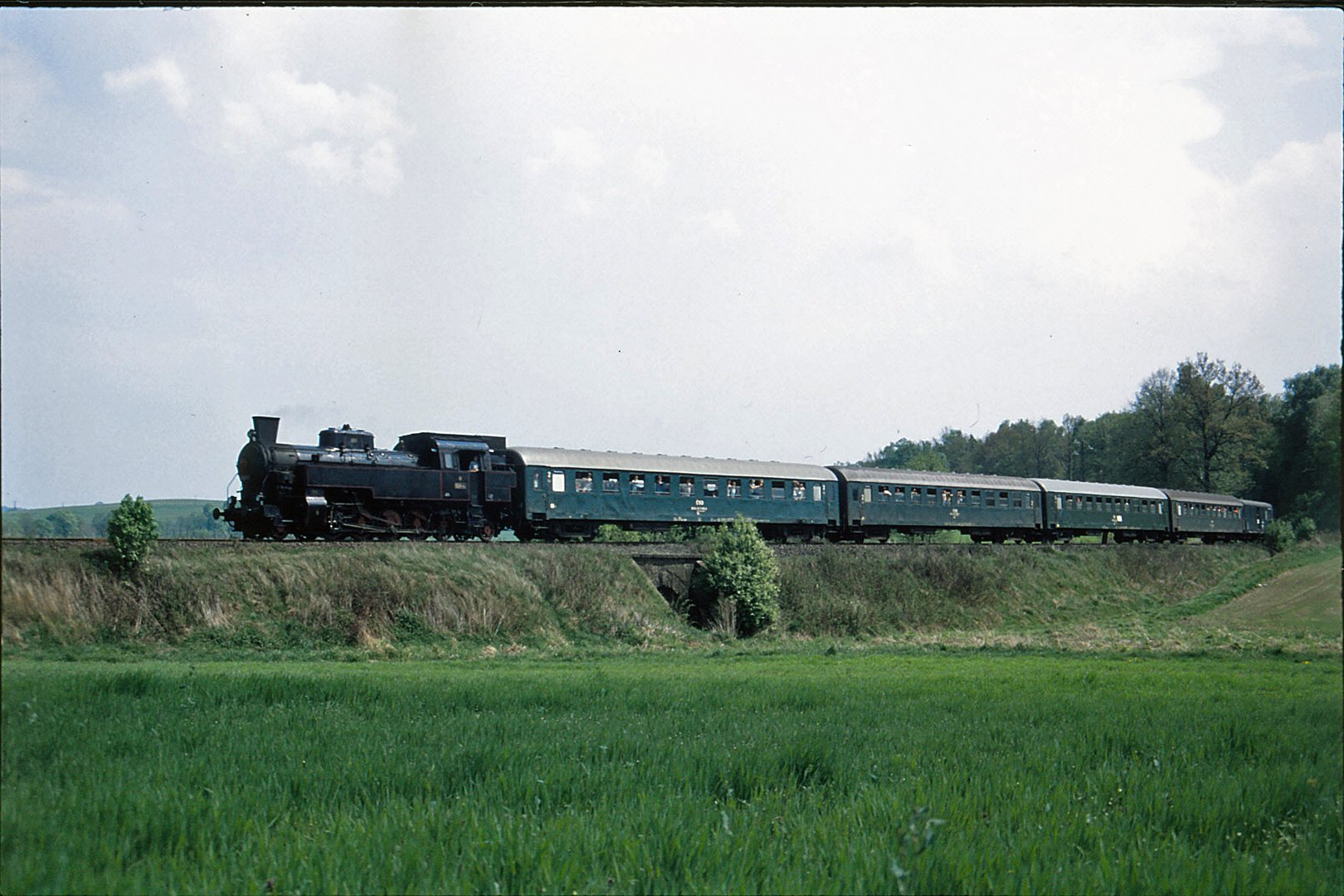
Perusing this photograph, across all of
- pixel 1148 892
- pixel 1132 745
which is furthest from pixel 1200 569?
pixel 1148 892

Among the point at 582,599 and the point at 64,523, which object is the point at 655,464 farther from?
the point at 64,523

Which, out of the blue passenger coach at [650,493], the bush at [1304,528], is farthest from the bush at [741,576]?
the bush at [1304,528]

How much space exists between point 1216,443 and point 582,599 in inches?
521

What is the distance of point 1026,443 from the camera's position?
30766 millimetres

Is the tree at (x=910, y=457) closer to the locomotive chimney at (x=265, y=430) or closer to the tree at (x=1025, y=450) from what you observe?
the tree at (x=1025, y=450)

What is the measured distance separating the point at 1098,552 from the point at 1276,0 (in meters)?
27.7

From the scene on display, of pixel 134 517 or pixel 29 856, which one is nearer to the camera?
pixel 29 856

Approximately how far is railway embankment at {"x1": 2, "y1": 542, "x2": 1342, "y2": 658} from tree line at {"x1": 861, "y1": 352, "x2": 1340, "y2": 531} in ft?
1.06

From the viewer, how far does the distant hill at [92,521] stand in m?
2.09

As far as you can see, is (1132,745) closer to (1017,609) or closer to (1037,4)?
(1037,4)

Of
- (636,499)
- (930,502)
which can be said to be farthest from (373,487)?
(930,502)

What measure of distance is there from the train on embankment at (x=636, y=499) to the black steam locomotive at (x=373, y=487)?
3cm

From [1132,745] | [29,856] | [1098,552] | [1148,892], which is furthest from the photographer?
[1098,552]

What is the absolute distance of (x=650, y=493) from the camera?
72.5ft
